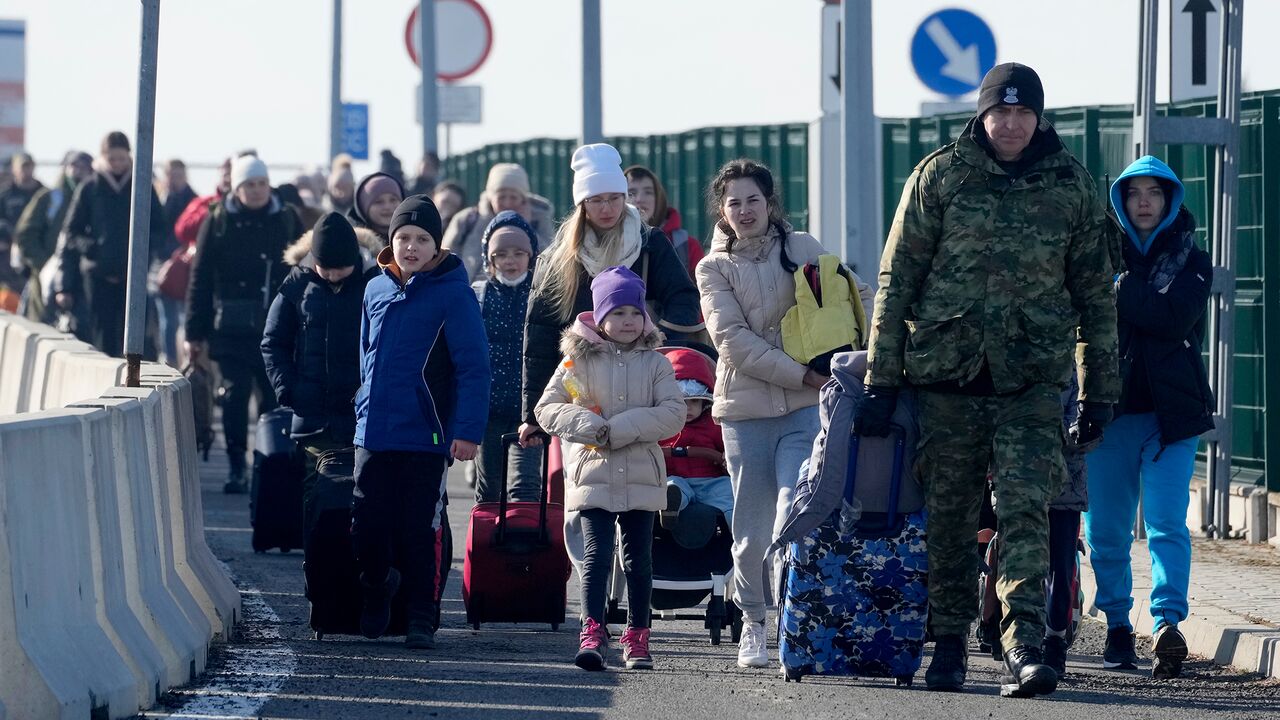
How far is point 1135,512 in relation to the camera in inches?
389

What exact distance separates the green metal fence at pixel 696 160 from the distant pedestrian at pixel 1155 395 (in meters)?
8.96

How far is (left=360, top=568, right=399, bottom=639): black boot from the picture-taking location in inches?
394

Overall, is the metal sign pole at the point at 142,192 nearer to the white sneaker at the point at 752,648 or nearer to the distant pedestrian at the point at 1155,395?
the white sneaker at the point at 752,648

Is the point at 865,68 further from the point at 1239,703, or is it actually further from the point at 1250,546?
the point at 1239,703

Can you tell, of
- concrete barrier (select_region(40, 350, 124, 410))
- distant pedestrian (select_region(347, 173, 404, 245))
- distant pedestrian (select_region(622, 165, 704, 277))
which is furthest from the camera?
distant pedestrian (select_region(347, 173, 404, 245))

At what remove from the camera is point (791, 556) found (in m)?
9.12

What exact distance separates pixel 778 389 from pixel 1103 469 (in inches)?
54.0

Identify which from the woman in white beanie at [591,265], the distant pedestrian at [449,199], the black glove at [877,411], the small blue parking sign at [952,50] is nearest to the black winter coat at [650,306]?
the woman in white beanie at [591,265]

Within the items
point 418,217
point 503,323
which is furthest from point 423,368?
point 503,323

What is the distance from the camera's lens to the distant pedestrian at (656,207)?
494 inches

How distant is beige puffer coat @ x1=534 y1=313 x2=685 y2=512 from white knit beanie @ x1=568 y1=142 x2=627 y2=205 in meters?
0.86

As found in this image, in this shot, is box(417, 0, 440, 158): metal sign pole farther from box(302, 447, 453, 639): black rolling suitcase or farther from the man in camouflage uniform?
the man in camouflage uniform

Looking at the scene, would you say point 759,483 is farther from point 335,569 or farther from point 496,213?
point 496,213

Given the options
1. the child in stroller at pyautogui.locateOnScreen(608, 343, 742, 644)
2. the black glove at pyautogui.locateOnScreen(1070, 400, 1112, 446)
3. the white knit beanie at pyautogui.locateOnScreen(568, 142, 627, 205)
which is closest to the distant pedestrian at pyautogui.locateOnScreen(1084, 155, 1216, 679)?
the black glove at pyautogui.locateOnScreen(1070, 400, 1112, 446)
